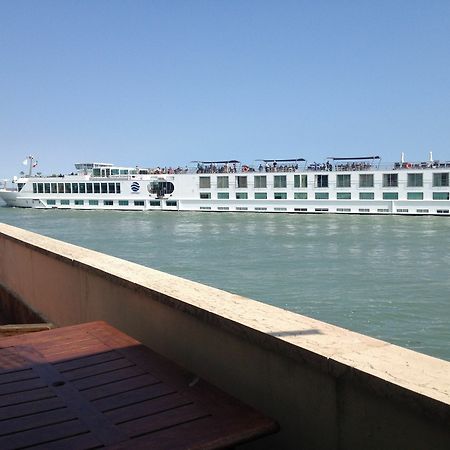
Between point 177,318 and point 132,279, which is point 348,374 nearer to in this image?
point 177,318

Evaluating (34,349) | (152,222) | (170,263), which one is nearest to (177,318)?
(34,349)

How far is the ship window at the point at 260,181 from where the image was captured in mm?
57969

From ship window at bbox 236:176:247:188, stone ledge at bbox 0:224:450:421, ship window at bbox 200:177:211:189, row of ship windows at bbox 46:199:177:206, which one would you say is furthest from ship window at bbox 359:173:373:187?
stone ledge at bbox 0:224:450:421

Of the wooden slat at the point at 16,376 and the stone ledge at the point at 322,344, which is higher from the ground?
the stone ledge at the point at 322,344

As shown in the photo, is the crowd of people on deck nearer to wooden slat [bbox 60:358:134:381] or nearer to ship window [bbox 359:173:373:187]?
ship window [bbox 359:173:373:187]

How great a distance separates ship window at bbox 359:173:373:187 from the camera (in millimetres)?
53438

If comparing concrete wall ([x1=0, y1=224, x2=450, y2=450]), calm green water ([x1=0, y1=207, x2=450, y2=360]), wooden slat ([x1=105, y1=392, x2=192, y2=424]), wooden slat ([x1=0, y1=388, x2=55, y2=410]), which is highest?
concrete wall ([x1=0, y1=224, x2=450, y2=450])

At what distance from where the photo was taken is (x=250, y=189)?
58219mm

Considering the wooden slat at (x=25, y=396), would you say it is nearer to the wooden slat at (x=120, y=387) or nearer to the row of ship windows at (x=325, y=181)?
the wooden slat at (x=120, y=387)

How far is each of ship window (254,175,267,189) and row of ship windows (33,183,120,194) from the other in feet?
55.4

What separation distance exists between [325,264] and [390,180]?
35.1 metres

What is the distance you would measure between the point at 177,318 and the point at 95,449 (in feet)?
3.31

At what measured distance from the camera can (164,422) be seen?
207 cm

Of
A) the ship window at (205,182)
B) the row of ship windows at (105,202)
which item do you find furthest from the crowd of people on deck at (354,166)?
the row of ship windows at (105,202)
